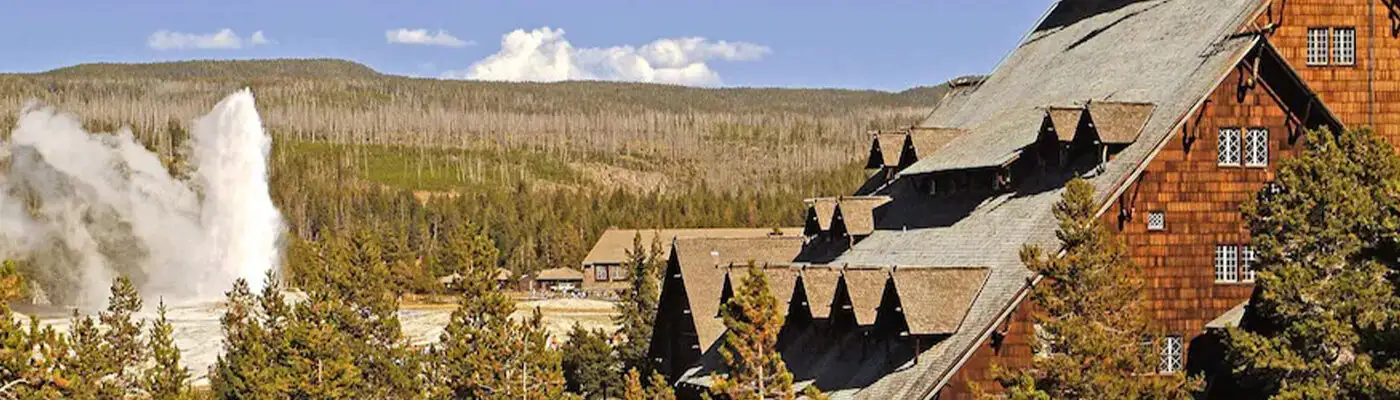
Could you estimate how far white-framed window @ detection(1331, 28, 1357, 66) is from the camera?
113ft

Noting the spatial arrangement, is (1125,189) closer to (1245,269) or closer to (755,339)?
(1245,269)

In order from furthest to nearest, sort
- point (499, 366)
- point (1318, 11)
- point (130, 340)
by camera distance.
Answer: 1. point (130, 340)
2. point (499, 366)
3. point (1318, 11)

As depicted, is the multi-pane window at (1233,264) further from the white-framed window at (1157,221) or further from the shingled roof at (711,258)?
the shingled roof at (711,258)

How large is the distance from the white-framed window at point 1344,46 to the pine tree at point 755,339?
12143mm

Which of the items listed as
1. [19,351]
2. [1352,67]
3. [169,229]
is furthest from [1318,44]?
[169,229]

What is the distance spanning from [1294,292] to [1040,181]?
7368mm

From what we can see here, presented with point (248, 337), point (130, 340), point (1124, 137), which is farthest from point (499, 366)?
point (1124, 137)

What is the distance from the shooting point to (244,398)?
152ft

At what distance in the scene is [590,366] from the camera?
6059 cm

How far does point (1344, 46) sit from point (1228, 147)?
4.01 meters

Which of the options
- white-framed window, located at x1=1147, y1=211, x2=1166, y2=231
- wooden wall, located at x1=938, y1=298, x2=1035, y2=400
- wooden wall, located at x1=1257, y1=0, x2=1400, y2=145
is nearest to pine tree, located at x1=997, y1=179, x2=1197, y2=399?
wooden wall, located at x1=938, y1=298, x2=1035, y2=400

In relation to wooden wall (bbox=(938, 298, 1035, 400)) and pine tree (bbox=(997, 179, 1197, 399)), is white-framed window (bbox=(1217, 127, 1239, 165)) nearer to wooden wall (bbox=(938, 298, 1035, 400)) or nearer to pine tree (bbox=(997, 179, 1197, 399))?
pine tree (bbox=(997, 179, 1197, 399))

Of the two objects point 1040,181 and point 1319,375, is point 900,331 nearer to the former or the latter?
point 1040,181

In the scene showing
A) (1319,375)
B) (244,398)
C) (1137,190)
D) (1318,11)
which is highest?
(1318,11)
